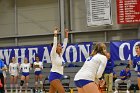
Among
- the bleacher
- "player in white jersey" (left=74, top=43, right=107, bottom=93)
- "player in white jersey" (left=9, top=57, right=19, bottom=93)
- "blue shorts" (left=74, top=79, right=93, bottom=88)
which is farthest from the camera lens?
"player in white jersey" (left=9, top=57, right=19, bottom=93)

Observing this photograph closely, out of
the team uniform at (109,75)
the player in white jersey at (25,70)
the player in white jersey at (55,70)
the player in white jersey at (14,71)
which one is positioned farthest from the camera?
the player in white jersey at (14,71)

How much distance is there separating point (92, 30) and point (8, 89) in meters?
6.02

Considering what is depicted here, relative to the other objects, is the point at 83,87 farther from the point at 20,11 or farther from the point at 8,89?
the point at 20,11

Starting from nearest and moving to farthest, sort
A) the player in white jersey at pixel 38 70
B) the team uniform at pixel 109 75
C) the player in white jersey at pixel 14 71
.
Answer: the team uniform at pixel 109 75 → the player in white jersey at pixel 38 70 → the player in white jersey at pixel 14 71

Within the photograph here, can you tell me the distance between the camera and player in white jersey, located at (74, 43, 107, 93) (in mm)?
6090

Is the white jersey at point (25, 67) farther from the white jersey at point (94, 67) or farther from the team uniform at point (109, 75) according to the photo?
the white jersey at point (94, 67)

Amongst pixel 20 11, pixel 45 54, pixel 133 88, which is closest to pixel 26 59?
pixel 45 54

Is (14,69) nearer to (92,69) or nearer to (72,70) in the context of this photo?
(72,70)

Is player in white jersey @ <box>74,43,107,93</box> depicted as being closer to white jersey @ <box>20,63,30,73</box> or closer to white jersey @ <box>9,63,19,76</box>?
white jersey @ <box>20,63,30,73</box>

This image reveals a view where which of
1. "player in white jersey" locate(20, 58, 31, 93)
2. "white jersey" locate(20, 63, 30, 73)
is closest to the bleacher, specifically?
"player in white jersey" locate(20, 58, 31, 93)

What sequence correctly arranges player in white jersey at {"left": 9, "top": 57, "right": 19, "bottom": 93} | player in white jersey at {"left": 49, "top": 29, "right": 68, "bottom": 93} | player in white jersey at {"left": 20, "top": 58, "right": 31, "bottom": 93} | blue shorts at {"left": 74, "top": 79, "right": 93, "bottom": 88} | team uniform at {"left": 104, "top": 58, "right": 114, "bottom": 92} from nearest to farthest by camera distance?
blue shorts at {"left": 74, "top": 79, "right": 93, "bottom": 88}, player in white jersey at {"left": 49, "top": 29, "right": 68, "bottom": 93}, team uniform at {"left": 104, "top": 58, "right": 114, "bottom": 92}, player in white jersey at {"left": 20, "top": 58, "right": 31, "bottom": 93}, player in white jersey at {"left": 9, "top": 57, "right": 19, "bottom": 93}

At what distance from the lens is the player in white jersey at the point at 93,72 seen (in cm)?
609

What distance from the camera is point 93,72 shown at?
6191mm

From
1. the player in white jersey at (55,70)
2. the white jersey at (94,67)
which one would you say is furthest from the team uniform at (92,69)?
the player in white jersey at (55,70)
